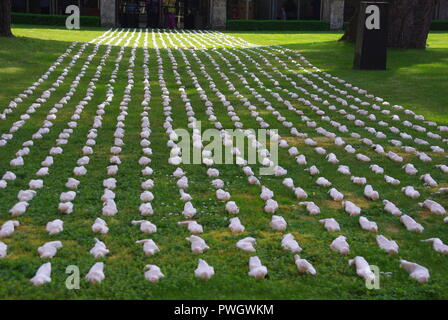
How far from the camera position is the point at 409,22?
748 inches

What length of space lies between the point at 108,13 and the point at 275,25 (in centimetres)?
910

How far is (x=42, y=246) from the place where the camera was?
4402mm

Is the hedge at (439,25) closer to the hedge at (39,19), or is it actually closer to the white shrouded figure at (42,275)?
the hedge at (39,19)

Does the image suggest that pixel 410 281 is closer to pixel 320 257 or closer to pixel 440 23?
pixel 320 257

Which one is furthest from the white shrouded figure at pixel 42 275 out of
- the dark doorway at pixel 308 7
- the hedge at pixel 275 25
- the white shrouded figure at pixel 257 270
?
the dark doorway at pixel 308 7

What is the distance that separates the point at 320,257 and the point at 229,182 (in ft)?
6.40

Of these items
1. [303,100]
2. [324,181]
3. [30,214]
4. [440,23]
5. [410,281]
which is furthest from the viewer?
[440,23]

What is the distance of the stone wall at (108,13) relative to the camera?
1280 inches

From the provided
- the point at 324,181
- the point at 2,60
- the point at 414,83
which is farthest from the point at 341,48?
the point at 324,181

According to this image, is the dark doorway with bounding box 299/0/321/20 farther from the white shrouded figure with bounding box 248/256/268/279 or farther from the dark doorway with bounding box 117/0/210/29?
the white shrouded figure with bounding box 248/256/268/279

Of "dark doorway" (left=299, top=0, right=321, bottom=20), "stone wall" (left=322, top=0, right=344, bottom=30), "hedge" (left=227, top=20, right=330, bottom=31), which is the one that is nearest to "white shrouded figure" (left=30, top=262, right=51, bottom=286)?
"hedge" (left=227, top=20, right=330, bottom=31)

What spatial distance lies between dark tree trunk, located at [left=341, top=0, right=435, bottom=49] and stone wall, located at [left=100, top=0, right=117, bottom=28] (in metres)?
17.2

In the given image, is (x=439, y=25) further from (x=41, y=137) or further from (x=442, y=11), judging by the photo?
(x=41, y=137)

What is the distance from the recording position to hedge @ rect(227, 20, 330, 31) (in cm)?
3244
